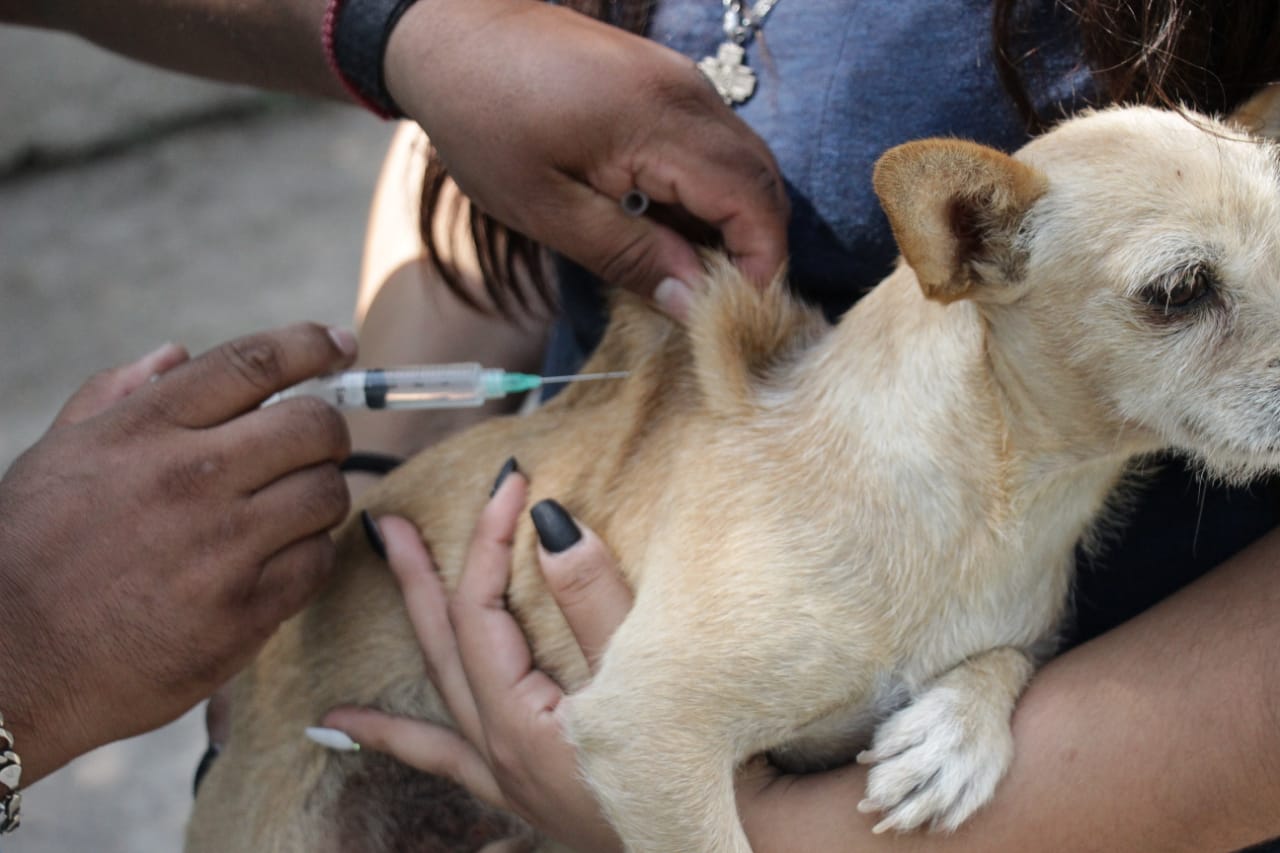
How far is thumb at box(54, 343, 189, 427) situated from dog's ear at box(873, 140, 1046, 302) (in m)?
1.18

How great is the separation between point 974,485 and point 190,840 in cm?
148

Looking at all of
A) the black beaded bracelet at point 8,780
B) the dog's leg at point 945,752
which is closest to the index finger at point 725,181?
the dog's leg at point 945,752

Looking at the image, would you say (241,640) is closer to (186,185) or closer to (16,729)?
(16,729)

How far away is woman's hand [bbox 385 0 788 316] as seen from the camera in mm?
1688

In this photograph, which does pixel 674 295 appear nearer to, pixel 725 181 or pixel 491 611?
pixel 725 181

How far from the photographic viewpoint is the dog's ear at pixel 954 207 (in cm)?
140

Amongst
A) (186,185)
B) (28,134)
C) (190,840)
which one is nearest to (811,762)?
(190,840)

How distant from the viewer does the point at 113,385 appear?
205cm

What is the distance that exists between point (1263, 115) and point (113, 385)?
174 cm

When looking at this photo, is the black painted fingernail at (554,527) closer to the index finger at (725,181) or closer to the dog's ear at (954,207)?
the index finger at (725,181)

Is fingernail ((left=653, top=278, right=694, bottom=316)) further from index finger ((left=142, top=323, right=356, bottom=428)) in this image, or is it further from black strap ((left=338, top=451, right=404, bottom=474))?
black strap ((left=338, top=451, right=404, bottom=474))

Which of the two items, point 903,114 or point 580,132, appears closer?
point 580,132

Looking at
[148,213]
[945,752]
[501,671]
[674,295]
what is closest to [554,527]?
[501,671]

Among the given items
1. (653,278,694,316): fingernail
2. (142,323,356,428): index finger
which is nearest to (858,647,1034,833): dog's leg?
(653,278,694,316): fingernail
